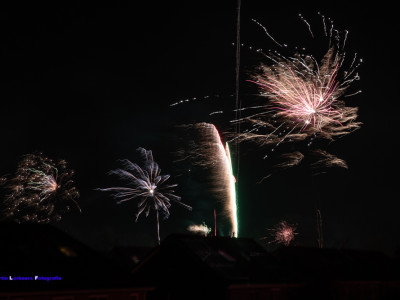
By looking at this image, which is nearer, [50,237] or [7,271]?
[7,271]

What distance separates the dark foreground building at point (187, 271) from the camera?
2281 centimetres

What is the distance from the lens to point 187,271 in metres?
31.9

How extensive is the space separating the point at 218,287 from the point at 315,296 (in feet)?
27.2

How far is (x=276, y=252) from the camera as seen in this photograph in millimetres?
39938

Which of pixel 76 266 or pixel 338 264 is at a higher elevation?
pixel 76 266

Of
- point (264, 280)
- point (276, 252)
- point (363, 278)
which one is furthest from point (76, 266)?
point (363, 278)

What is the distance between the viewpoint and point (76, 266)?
79.6 feet

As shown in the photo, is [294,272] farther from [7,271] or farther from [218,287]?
[7,271]

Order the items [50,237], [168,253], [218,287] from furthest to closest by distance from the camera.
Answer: [168,253] < [218,287] < [50,237]

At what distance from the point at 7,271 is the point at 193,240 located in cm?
1500

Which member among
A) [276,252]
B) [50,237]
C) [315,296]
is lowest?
[315,296]

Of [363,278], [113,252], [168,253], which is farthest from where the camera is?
[113,252]

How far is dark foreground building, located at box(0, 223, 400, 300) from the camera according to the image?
2281 cm

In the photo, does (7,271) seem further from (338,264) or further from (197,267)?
(338,264)
